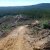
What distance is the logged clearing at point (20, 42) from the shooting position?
12984 mm

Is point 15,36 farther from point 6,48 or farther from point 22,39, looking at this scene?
point 6,48

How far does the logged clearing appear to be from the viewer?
12984 mm

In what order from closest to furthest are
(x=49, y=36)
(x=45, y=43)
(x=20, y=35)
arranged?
1. (x=45, y=43)
2. (x=49, y=36)
3. (x=20, y=35)

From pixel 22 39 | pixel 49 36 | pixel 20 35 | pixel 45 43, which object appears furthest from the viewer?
pixel 20 35

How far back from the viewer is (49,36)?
43.6 feet

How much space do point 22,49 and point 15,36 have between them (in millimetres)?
2653

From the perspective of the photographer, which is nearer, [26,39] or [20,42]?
[20,42]

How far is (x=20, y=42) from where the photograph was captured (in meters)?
14.0

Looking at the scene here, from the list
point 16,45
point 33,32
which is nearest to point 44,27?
point 33,32

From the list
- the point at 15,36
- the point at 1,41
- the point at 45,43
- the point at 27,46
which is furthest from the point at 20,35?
the point at 45,43

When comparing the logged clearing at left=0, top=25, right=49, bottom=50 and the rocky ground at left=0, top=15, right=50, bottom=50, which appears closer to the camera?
the rocky ground at left=0, top=15, right=50, bottom=50

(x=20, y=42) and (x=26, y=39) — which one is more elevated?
(x=26, y=39)

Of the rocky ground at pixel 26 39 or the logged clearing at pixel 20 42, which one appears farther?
the logged clearing at pixel 20 42

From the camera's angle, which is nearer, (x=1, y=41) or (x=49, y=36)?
(x=49, y=36)
